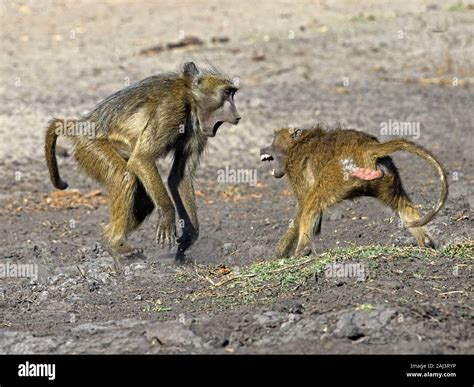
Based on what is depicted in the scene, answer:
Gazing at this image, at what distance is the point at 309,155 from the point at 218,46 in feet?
25.4

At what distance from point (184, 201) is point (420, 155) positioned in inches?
80.4

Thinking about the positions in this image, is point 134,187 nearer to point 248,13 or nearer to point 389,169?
point 389,169

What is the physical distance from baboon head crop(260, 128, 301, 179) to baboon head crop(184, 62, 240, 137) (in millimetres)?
333

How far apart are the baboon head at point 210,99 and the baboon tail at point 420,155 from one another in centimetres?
136

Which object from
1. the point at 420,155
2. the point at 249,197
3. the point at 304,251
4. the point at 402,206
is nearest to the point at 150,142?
the point at 304,251

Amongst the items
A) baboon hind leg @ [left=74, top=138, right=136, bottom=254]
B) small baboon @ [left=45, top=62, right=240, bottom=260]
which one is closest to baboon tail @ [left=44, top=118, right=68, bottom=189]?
small baboon @ [left=45, top=62, right=240, bottom=260]

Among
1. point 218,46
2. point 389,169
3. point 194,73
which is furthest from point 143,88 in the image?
point 218,46

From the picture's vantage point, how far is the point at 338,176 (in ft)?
24.3

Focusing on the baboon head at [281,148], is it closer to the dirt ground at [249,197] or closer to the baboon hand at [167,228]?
the dirt ground at [249,197]

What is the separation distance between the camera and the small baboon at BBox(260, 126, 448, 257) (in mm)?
7352

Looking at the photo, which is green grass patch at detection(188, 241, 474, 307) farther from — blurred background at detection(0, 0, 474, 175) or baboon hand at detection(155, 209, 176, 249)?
blurred background at detection(0, 0, 474, 175)

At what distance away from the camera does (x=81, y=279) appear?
24.7 feet

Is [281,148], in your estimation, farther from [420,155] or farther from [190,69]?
[420,155]

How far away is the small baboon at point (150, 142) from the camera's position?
7984 mm
